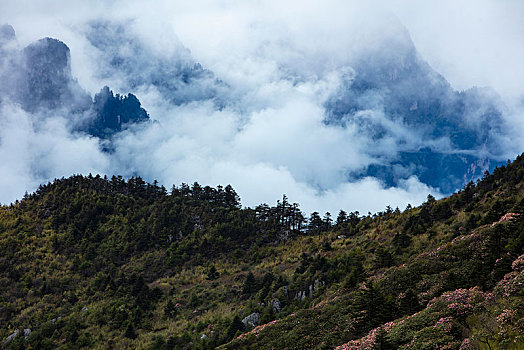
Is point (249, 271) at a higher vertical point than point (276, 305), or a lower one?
higher

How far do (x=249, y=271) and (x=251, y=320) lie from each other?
17.9 metres

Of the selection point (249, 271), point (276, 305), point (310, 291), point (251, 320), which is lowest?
point (251, 320)

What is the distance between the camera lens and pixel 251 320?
43.0 m

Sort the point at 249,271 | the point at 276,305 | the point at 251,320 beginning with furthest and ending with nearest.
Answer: the point at 249,271, the point at 276,305, the point at 251,320

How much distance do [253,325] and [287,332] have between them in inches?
529

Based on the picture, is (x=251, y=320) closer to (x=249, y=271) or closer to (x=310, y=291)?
(x=310, y=291)

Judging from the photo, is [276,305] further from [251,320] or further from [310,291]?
[310,291]

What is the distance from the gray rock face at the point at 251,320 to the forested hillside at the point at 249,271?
0.17 metres

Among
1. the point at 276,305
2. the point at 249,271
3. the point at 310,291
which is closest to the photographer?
the point at 310,291

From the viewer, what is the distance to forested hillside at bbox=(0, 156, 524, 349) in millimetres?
20672

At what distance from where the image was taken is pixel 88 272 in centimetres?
6662

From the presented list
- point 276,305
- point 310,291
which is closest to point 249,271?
point 276,305

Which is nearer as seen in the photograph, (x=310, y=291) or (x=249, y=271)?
(x=310, y=291)

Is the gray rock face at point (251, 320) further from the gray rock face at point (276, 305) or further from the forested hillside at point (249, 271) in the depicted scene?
the gray rock face at point (276, 305)
